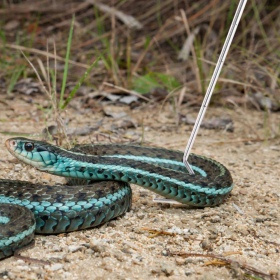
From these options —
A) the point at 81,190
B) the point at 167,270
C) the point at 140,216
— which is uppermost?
the point at 81,190

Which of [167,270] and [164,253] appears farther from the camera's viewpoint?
[164,253]

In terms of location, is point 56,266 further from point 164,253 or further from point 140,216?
point 140,216

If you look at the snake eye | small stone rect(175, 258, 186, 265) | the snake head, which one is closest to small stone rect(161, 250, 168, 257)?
small stone rect(175, 258, 186, 265)

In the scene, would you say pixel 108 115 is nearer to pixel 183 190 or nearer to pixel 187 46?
pixel 187 46

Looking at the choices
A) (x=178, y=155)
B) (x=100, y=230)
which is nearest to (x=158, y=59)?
(x=178, y=155)

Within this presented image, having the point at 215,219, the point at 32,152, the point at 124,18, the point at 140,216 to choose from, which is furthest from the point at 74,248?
the point at 124,18
